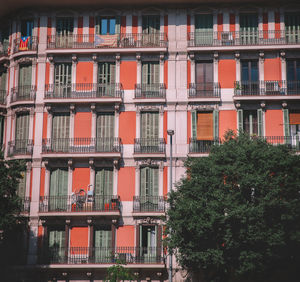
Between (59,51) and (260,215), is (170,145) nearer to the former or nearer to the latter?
(260,215)

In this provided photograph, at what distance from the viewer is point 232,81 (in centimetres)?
3622

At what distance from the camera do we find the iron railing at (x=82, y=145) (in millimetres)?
35531

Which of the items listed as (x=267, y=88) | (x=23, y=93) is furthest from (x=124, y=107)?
(x=267, y=88)

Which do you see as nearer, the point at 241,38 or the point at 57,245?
the point at 57,245

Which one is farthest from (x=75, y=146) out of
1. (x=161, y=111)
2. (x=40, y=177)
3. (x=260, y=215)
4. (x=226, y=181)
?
(x=260, y=215)

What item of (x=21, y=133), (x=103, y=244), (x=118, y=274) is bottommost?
(x=118, y=274)

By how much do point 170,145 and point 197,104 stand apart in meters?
3.94

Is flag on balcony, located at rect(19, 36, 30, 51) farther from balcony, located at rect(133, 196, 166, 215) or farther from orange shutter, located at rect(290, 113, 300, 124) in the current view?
orange shutter, located at rect(290, 113, 300, 124)

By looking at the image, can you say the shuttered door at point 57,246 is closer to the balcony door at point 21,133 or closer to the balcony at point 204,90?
the balcony door at point 21,133

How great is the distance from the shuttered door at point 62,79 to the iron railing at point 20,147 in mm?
3683

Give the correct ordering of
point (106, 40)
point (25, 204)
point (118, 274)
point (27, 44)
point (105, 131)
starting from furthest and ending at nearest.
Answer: point (27, 44) < point (106, 40) < point (105, 131) < point (25, 204) < point (118, 274)

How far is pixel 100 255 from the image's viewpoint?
34.1 m

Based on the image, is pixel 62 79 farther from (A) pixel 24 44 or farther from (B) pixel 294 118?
(B) pixel 294 118

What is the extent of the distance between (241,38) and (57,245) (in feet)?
58.8
